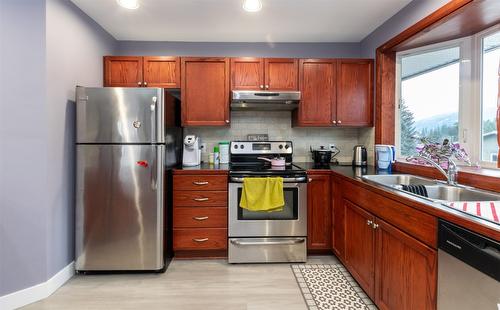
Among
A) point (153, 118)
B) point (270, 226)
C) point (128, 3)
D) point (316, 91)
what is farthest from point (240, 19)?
point (270, 226)

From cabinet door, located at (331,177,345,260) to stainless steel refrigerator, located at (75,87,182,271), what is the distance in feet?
5.22

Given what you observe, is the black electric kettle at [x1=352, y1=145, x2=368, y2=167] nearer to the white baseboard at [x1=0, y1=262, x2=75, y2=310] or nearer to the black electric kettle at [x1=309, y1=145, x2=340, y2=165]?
the black electric kettle at [x1=309, y1=145, x2=340, y2=165]

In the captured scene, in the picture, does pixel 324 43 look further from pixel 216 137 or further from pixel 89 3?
pixel 89 3

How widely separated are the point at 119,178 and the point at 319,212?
188cm

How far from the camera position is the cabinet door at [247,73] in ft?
10.1

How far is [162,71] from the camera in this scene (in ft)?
10.1

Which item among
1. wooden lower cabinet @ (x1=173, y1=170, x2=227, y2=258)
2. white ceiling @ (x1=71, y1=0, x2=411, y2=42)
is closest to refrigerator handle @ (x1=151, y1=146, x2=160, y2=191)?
wooden lower cabinet @ (x1=173, y1=170, x2=227, y2=258)

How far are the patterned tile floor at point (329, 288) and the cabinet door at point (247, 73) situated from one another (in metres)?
1.91

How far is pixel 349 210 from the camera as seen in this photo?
7.73ft

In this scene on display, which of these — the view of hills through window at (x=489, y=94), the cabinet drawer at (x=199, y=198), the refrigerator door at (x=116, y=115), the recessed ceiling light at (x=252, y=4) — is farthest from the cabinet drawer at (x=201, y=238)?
the view of hills through window at (x=489, y=94)

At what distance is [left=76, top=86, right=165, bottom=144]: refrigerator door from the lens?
7.83 ft

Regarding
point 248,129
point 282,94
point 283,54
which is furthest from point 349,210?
point 283,54

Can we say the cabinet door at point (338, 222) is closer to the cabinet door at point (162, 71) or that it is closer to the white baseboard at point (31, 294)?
the cabinet door at point (162, 71)

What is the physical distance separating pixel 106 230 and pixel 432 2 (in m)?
3.17
